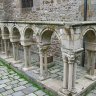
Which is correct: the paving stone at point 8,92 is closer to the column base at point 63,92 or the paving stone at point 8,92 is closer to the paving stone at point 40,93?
the paving stone at point 40,93

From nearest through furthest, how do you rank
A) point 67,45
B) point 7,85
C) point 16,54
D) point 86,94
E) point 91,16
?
point 67,45 → point 86,94 → point 7,85 → point 91,16 → point 16,54

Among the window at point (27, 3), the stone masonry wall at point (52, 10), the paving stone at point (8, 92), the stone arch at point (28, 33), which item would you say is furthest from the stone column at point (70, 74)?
the window at point (27, 3)

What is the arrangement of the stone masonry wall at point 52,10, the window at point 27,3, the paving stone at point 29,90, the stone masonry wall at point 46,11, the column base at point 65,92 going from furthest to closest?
the window at point 27,3, the stone masonry wall at point 46,11, the stone masonry wall at point 52,10, the paving stone at point 29,90, the column base at point 65,92

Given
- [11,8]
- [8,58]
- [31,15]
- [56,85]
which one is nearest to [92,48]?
[56,85]

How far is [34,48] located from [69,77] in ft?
15.3

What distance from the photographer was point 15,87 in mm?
4699

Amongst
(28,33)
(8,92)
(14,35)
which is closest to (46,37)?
(28,33)

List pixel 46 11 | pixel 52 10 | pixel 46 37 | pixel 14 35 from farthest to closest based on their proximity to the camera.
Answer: pixel 46 11 → pixel 52 10 → pixel 14 35 → pixel 46 37

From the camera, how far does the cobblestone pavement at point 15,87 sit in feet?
14.3

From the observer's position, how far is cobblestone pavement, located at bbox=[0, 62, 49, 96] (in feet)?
14.3

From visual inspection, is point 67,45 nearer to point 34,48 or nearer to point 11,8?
point 34,48

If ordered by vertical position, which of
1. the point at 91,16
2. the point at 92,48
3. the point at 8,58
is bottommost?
the point at 8,58

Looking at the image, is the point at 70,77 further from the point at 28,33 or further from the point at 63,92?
the point at 28,33

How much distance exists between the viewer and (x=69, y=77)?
12.6ft
